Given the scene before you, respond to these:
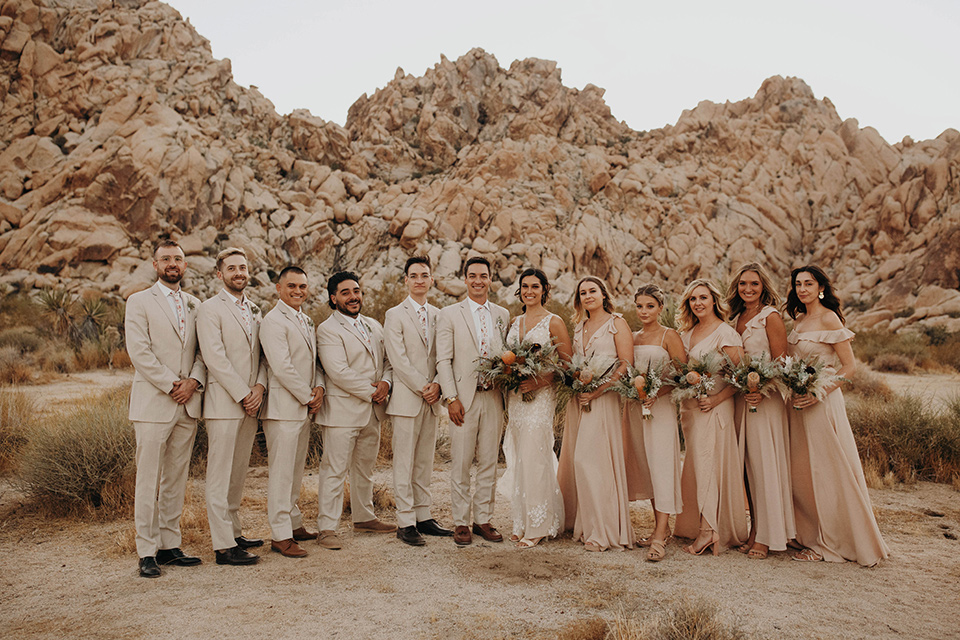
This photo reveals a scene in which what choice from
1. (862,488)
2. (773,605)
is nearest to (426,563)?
(773,605)

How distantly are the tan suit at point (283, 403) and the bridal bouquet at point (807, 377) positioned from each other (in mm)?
4554

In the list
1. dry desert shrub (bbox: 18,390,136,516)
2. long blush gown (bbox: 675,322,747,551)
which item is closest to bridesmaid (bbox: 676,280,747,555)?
long blush gown (bbox: 675,322,747,551)

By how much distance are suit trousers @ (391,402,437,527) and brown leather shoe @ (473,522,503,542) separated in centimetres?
58

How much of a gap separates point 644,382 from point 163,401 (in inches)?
173

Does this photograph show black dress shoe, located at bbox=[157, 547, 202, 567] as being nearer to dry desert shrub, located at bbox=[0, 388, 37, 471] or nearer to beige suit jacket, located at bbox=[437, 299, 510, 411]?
beige suit jacket, located at bbox=[437, 299, 510, 411]

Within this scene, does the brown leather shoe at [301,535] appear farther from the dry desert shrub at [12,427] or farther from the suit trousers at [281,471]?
the dry desert shrub at [12,427]

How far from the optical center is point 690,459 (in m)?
5.98

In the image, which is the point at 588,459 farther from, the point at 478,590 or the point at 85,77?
the point at 85,77

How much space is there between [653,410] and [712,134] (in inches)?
1969

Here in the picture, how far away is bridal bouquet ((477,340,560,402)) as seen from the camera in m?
5.95

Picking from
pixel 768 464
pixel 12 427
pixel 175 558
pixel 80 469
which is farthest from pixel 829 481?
pixel 12 427

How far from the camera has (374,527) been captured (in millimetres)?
6590

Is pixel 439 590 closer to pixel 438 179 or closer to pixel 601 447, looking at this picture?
pixel 601 447

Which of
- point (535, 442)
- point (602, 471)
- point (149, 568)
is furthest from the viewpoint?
point (535, 442)
